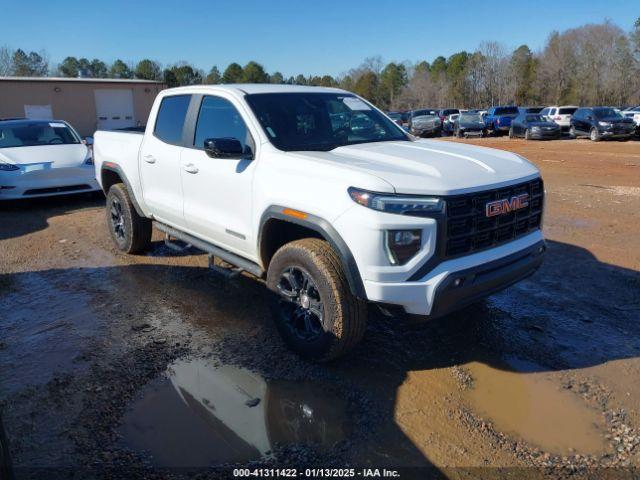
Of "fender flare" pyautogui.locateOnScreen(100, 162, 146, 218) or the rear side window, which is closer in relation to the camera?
the rear side window

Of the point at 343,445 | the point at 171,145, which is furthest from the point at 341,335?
the point at 171,145

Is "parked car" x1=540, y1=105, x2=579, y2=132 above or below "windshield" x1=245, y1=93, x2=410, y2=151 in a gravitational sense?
above

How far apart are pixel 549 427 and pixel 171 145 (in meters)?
3.98

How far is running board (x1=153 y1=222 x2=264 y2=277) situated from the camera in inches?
171

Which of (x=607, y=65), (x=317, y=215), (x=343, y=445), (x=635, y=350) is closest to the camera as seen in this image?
(x=343, y=445)

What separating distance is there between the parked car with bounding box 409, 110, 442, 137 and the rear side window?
28031mm

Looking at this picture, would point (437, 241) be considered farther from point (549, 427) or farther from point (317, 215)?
point (549, 427)

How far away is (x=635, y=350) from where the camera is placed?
4031mm

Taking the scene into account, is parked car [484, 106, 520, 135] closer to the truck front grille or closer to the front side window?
the front side window

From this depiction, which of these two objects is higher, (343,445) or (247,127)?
(247,127)

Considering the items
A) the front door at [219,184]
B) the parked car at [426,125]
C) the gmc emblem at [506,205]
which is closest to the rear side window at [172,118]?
the front door at [219,184]

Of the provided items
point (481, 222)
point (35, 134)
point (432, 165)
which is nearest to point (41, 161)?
point (35, 134)

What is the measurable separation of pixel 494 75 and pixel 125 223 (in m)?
67.6

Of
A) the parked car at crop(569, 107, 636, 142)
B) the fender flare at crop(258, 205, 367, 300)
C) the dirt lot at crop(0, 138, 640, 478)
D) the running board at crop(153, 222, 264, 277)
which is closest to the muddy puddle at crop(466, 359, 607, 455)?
the dirt lot at crop(0, 138, 640, 478)
